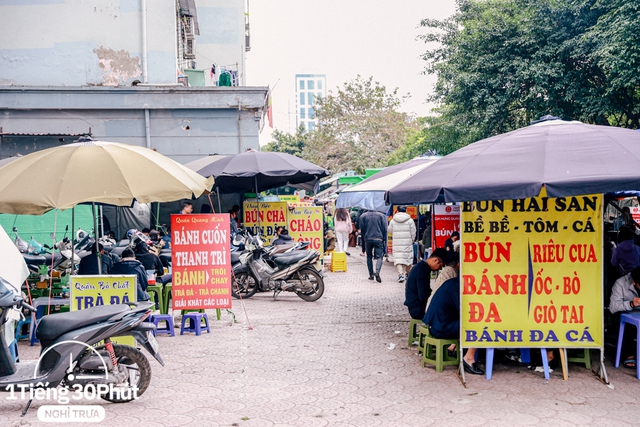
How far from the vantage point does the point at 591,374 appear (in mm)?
6762

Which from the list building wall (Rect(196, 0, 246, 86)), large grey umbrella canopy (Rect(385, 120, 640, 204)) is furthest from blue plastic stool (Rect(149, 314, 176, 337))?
building wall (Rect(196, 0, 246, 86))

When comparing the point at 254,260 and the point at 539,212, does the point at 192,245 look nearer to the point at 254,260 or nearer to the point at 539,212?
the point at 254,260

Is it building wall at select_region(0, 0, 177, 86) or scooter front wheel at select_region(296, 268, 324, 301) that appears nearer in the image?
scooter front wheel at select_region(296, 268, 324, 301)

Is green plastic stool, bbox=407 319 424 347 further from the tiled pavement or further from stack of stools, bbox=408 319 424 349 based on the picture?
the tiled pavement

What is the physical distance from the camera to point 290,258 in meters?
A: 12.3

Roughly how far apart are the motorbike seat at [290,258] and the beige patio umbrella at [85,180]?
4.95m

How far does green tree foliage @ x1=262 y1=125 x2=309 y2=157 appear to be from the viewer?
57406 mm

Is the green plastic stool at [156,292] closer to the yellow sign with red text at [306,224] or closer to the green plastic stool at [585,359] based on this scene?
the green plastic stool at [585,359]

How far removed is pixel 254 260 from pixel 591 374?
23.9 ft

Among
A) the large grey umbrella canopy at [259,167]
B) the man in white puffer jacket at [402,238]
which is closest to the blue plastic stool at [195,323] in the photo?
the large grey umbrella canopy at [259,167]

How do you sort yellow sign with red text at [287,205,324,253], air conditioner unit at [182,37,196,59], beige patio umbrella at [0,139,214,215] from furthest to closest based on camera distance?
1. air conditioner unit at [182,37,196,59]
2. yellow sign with red text at [287,205,324,253]
3. beige patio umbrella at [0,139,214,215]

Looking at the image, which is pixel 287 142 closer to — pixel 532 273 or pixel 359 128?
pixel 359 128

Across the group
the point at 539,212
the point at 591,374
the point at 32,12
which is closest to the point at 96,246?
the point at 539,212

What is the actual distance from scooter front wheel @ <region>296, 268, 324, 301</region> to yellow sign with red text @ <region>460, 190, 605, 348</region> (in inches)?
235
